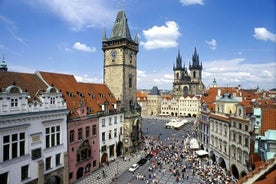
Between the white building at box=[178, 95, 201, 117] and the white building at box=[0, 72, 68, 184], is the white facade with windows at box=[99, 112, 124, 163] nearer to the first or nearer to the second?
the white building at box=[0, 72, 68, 184]

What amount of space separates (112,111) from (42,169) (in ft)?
59.5

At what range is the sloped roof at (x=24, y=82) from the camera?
2614cm

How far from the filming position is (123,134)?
45.8 m

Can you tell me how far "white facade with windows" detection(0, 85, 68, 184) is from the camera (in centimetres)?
2289

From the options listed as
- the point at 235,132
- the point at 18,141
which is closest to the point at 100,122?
the point at 18,141

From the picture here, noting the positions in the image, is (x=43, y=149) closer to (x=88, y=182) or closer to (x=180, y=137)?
(x=88, y=182)

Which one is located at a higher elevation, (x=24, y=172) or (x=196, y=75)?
(x=196, y=75)

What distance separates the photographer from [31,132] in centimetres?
2548

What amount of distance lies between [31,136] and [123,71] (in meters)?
24.4

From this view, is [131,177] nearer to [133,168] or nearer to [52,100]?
[133,168]

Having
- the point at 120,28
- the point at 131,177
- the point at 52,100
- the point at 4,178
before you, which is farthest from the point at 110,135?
the point at 120,28

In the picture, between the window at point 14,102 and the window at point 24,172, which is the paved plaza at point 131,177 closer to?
the window at point 24,172

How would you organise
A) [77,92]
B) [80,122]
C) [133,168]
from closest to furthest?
[80,122] → [133,168] → [77,92]

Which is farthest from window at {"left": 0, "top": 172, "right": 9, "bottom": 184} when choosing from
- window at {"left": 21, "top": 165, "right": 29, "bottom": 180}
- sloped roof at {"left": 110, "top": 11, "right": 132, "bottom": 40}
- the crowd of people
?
sloped roof at {"left": 110, "top": 11, "right": 132, "bottom": 40}
